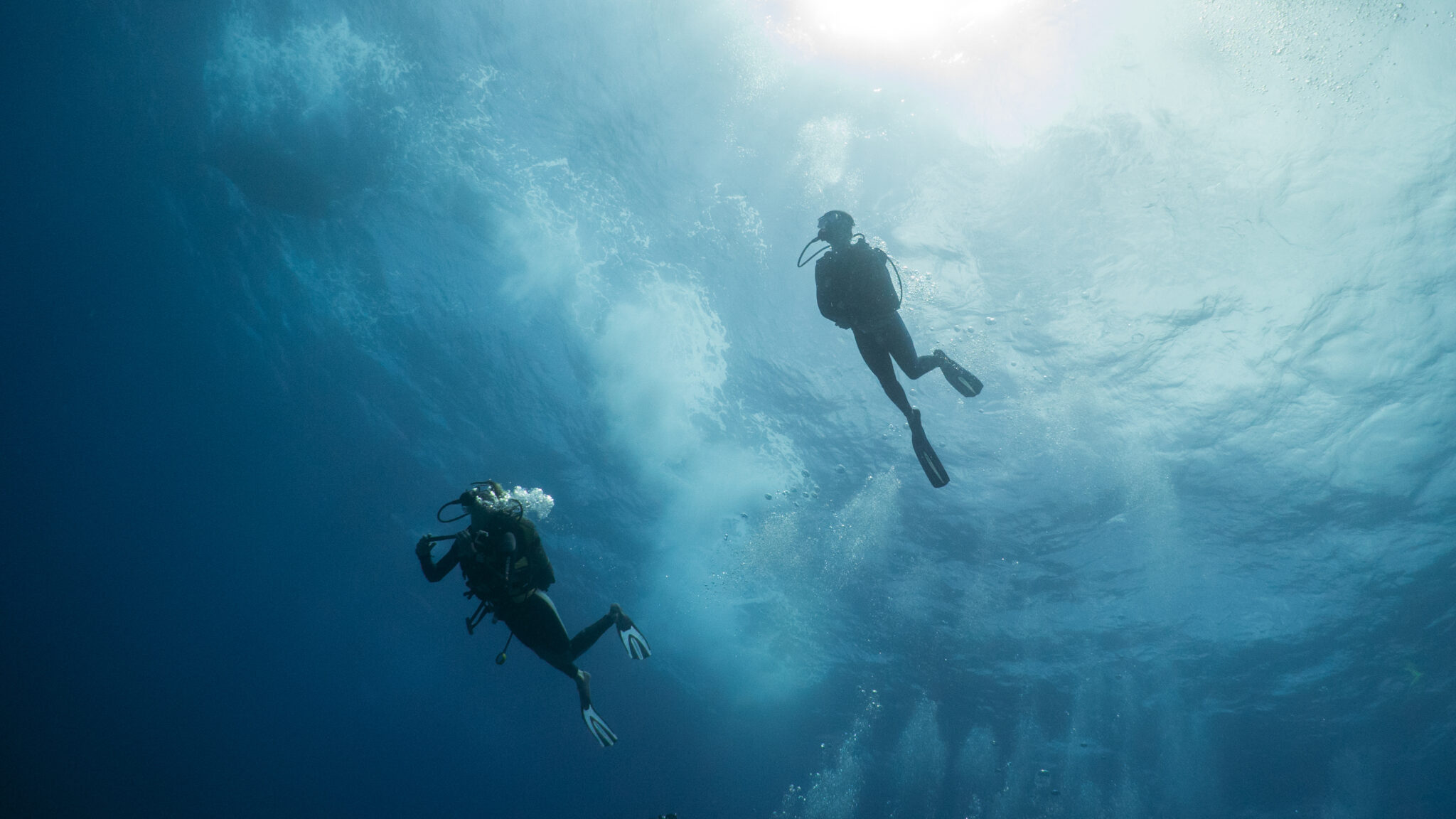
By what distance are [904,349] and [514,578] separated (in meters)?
4.59

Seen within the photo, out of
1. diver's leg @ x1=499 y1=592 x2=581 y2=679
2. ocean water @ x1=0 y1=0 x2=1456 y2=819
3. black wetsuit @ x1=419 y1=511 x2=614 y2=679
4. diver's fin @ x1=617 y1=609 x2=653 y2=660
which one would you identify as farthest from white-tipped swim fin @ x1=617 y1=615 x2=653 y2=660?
ocean water @ x1=0 y1=0 x2=1456 y2=819

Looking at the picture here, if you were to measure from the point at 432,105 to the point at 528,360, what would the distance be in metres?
7.88

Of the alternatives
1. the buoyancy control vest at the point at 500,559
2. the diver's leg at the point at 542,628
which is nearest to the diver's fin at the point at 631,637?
the diver's leg at the point at 542,628

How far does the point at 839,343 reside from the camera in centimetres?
1445

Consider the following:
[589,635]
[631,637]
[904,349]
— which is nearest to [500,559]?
[589,635]

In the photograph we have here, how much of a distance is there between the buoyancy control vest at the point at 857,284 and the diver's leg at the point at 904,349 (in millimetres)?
165

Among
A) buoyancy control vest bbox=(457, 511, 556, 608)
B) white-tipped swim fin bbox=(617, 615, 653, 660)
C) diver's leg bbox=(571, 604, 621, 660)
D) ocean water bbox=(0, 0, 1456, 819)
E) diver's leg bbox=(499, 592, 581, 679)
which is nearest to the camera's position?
buoyancy control vest bbox=(457, 511, 556, 608)

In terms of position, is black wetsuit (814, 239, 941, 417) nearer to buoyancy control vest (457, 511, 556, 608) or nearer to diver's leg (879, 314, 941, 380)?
diver's leg (879, 314, 941, 380)

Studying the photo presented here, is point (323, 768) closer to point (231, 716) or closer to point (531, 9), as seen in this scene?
point (231, 716)

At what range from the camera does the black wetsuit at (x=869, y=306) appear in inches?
226

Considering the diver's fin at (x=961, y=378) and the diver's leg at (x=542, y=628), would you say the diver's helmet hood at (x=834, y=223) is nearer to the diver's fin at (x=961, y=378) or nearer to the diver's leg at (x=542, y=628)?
the diver's fin at (x=961, y=378)

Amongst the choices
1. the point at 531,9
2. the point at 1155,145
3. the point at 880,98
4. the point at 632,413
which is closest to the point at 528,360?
the point at 632,413

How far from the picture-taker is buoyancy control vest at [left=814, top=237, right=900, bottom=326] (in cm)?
572

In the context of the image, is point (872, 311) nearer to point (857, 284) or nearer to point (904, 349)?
point (857, 284)
